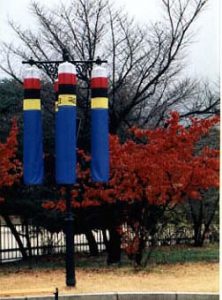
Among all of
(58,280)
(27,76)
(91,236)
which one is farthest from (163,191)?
(91,236)

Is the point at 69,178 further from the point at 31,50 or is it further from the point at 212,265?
the point at 31,50

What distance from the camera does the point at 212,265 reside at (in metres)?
10.1

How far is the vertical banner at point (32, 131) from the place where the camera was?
7941 millimetres

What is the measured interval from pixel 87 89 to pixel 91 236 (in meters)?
4.13

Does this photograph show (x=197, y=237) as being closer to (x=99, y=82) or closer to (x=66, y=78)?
(x=99, y=82)

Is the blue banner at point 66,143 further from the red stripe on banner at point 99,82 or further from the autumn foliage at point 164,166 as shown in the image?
the autumn foliage at point 164,166

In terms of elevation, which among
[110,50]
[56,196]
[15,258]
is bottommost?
[15,258]

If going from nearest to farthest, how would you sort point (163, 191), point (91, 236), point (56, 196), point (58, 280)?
1. point (58, 280)
2. point (163, 191)
3. point (56, 196)
4. point (91, 236)

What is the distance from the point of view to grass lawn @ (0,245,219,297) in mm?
7559

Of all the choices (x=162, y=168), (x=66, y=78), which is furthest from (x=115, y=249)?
(x=66, y=78)

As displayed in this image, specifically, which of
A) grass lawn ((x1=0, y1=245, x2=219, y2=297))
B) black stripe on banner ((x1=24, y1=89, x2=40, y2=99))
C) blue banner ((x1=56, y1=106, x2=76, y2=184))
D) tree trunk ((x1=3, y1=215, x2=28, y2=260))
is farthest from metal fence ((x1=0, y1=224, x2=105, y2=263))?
black stripe on banner ((x1=24, y1=89, x2=40, y2=99))

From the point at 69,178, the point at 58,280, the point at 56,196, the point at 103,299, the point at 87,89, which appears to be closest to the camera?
the point at 103,299

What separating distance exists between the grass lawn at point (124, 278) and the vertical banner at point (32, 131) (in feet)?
Answer: 4.70

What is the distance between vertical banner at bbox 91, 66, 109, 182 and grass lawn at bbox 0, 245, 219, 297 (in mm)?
1516
